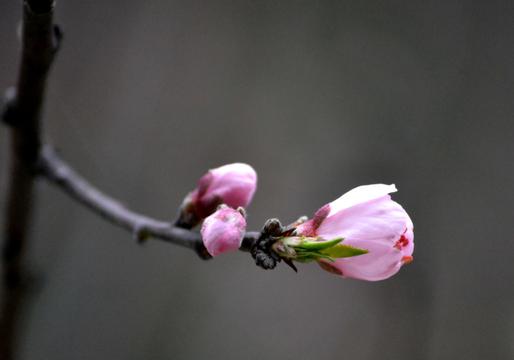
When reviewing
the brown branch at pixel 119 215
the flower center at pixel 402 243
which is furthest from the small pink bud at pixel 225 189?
the flower center at pixel 402 243

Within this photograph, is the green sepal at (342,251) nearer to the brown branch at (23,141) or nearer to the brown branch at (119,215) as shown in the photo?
the brown branch at (119,215)

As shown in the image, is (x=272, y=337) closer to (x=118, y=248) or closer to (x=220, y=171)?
(x=118, y=248)

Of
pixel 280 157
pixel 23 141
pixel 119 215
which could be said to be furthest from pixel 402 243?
pixel 280 157

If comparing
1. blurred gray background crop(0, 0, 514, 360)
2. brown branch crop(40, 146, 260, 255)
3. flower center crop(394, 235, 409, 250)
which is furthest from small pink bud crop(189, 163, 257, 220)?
blurred gray background crop(0, 0, 514, 360)

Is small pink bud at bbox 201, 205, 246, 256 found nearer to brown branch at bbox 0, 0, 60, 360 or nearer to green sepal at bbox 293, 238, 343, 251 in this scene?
green sepal at bbox 293, 238, 343, 251

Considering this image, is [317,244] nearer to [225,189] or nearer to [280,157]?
[225,189]

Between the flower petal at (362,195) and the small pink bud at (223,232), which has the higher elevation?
the flower petal at (362,195)
